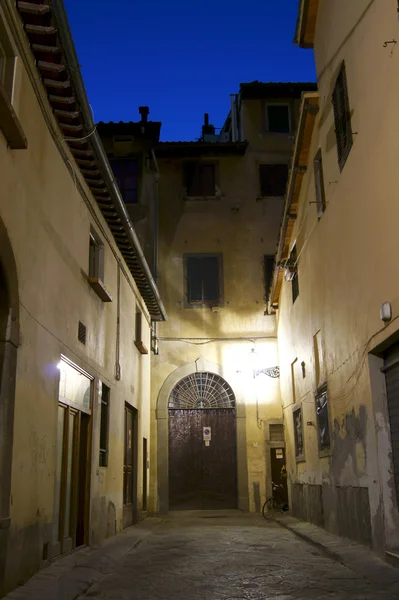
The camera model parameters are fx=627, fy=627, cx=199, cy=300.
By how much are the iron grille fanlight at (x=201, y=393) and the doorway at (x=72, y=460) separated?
8402mm

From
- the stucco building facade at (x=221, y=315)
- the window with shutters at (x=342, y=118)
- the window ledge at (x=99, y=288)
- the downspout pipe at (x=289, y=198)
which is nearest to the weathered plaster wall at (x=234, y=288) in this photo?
the stucco building facade at (x=221, y=315)

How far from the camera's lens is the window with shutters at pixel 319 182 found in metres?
11.6

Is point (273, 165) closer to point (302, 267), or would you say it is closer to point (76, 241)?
point (302, 267)

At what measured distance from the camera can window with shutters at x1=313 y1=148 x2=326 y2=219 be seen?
11.6 meters

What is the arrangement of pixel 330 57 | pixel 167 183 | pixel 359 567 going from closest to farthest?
pixel 359 567 < pixel 330 57 < pixel 167 183

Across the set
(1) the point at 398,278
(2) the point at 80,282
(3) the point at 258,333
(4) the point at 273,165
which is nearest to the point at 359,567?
(1) the point at 398,278

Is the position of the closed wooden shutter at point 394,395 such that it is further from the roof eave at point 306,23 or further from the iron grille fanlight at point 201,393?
the iron grille fanlight at point 201,393

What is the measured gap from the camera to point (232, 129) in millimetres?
22828

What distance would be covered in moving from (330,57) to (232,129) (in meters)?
12.6

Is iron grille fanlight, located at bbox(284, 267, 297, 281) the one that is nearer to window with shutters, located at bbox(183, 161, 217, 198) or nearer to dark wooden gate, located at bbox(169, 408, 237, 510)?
dark wooden gate, located at bbox(169, 408, 237, 510)

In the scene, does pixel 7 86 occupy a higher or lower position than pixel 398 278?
higher

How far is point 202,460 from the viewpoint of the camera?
1825 centimetres

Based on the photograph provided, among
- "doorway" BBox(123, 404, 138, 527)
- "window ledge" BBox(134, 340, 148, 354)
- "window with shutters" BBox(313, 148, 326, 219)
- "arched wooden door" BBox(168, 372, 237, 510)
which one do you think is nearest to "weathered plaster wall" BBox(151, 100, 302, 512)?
"arched wooden door" BBox(168, 372, 237, 510)

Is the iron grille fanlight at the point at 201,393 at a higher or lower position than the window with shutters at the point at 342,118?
lower
